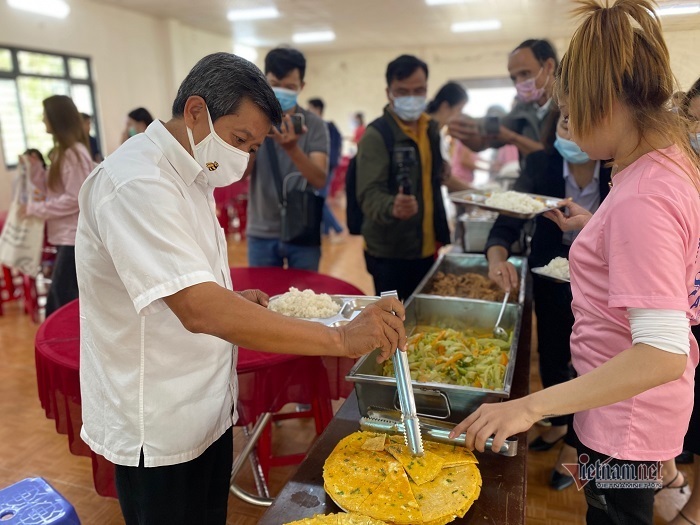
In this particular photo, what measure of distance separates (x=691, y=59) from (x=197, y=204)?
5.09ft

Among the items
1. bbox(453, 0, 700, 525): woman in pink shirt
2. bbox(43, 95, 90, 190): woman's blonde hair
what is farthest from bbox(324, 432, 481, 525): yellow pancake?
bbox(43, 95, 90, 190): woman's blonde hair

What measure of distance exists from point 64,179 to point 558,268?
2828 mm

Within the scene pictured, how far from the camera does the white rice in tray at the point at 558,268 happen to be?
1.66m

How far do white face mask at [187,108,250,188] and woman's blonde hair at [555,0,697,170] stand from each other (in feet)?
2.22

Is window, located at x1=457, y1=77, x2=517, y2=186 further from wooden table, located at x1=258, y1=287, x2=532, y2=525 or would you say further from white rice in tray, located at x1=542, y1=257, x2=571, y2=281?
wooden table, located at x1=258, y1=287, x2=532, y2=525

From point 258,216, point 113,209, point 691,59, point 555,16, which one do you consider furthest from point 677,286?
point 555,16

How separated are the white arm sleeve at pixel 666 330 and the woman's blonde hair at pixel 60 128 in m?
3.18

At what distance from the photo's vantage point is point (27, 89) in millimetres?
6637

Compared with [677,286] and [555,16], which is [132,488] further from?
[555,16]

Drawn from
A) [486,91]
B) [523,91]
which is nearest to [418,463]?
[523,91]

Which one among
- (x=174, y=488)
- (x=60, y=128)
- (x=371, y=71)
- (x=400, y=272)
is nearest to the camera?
(x=174, y=488)

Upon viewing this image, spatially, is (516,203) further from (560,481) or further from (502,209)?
(560,481)

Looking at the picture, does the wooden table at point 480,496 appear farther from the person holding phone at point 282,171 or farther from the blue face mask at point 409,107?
the blue face mask at point 409,107

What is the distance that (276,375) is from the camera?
1.66m
